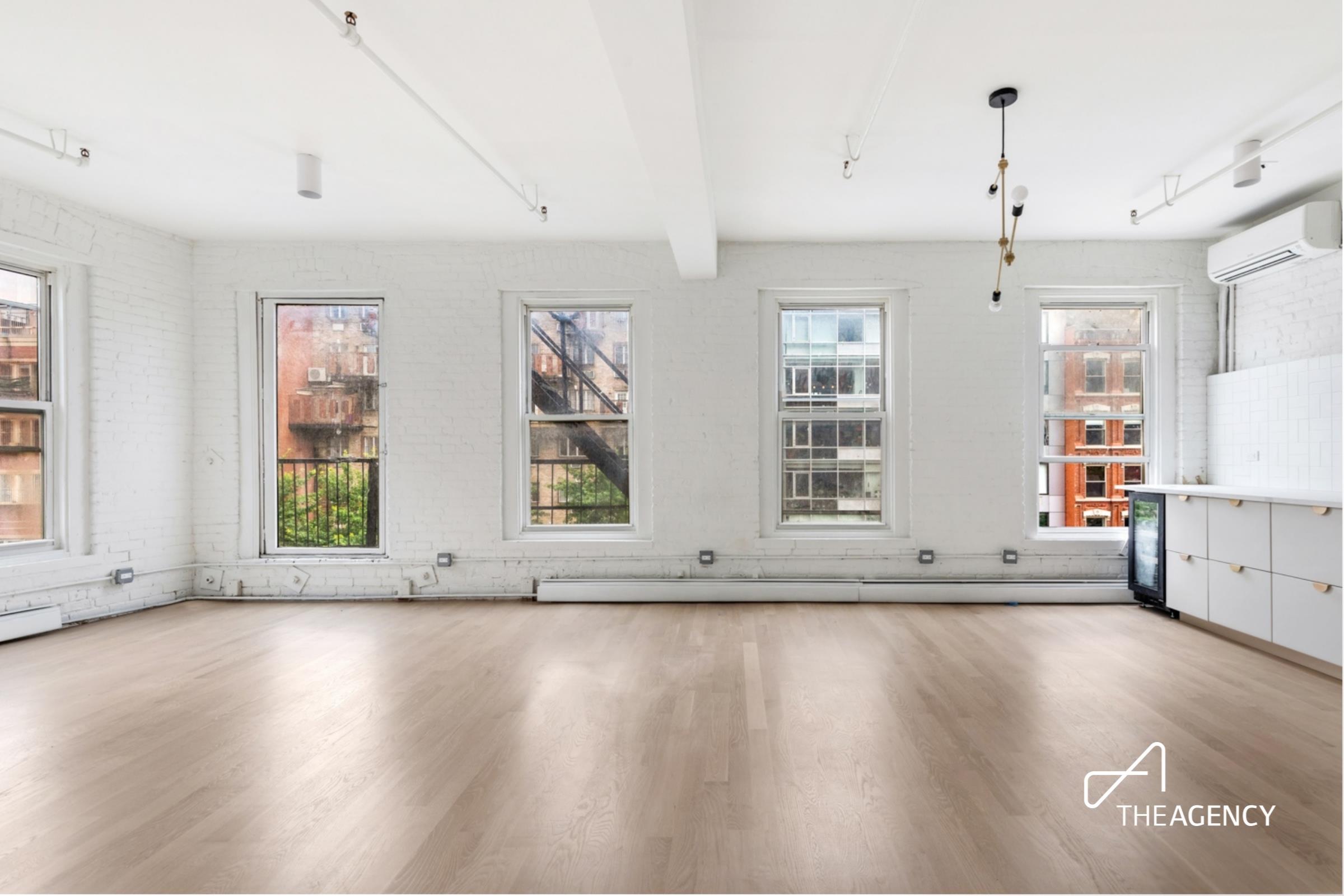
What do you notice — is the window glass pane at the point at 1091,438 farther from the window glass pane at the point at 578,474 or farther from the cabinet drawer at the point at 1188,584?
the window glass pane at the point at 578,474

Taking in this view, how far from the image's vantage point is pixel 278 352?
5492mm

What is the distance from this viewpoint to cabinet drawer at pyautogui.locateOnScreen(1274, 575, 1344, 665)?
3467 mm

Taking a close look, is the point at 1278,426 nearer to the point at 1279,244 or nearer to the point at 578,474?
the point at 1279,244

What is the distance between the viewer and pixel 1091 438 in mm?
5465

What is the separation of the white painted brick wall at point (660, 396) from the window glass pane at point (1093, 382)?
0.41 m

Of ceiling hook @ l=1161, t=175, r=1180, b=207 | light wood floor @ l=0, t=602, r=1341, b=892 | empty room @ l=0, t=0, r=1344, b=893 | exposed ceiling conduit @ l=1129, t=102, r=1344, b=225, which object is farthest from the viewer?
ceiling hook @ l=1161, t=175, r=1180, b=207

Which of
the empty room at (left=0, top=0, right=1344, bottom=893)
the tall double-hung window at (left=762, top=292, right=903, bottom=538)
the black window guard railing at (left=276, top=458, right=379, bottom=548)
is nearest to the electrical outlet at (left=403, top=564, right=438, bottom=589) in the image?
the empty room at (left=0, top=0, right=1344, bottom=893)

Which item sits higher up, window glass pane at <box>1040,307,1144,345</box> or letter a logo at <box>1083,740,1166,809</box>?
window glass pane at <box>1040,307,1144,345</box>

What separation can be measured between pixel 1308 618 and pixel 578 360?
16.2 feet

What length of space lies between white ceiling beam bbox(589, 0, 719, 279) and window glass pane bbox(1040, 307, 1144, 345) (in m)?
3.23

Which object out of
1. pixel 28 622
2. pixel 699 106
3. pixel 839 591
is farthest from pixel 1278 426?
pixel 28 622

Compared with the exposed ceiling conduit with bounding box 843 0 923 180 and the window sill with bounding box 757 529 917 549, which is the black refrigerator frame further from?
the exposed ceiling conduit with bounding box 843 0 923 180

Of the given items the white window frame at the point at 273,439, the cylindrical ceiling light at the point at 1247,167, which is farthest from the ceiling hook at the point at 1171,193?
the white window frame at the point at 273,439

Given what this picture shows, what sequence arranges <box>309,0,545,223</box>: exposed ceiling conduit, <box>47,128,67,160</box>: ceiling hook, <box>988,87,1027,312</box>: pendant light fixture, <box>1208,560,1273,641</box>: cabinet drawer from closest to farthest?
<box>309,0,545,223</box>: exposed ceiling conduit, <box>988,87,1027,312</box>: pendant light fixture, <box>47,128,67,160</box>: ceiling hook, <box>1208,560,1273,641</box>: cabinet drawer
